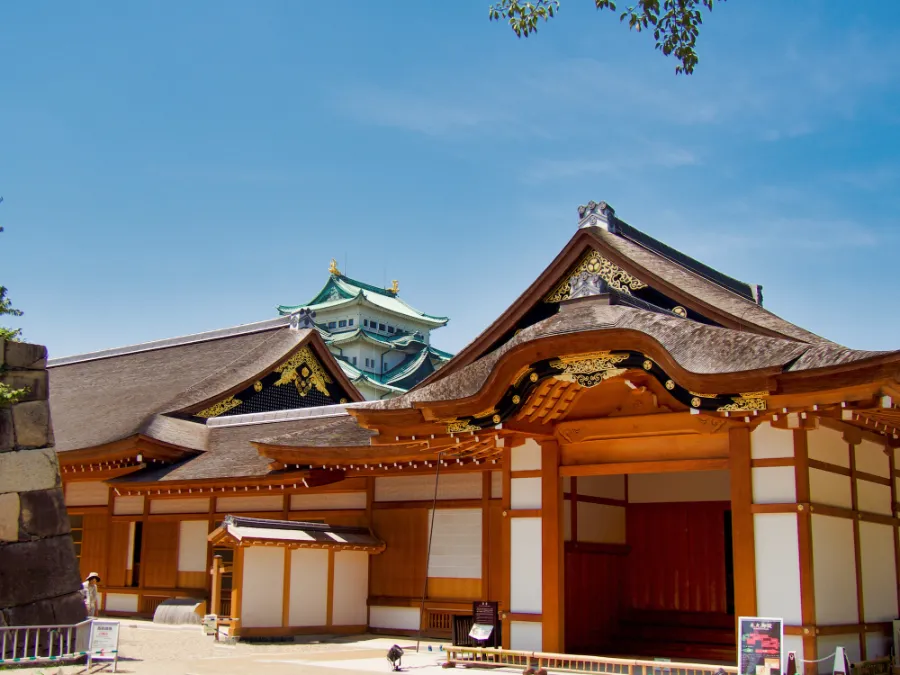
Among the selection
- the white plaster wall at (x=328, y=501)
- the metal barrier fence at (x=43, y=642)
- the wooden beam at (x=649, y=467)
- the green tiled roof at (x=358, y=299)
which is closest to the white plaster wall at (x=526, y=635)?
the wooden beam at (x=649, y=467)

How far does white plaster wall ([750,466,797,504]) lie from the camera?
1196cm

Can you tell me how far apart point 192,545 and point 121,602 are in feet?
8.75

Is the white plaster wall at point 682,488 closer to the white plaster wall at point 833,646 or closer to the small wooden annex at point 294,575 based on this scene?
the white plaster wall at point 833,646

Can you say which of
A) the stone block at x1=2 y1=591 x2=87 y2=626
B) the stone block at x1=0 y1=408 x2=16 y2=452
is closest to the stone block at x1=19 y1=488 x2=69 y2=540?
the stone block at x1=0 y1=408 x2=16 y2=452

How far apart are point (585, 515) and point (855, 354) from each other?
5.60 meters

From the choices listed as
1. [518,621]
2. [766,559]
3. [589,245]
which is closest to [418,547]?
Result: [518,621]

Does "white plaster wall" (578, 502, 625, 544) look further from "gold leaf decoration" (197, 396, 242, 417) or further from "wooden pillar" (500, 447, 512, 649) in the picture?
"gold leaf decoration" (197, 396, 242, 417)

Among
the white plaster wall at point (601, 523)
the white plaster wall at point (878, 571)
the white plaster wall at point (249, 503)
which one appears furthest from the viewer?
the white plaster wall at point (249, 503)

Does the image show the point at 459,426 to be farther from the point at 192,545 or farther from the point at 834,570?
the point at 192,545

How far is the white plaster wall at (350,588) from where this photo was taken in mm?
17877

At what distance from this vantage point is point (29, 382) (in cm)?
1330

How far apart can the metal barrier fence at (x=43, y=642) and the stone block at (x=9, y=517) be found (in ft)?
4.06

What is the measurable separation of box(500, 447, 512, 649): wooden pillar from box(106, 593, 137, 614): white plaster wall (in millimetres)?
10797

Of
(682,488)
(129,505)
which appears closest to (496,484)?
(682,488)
